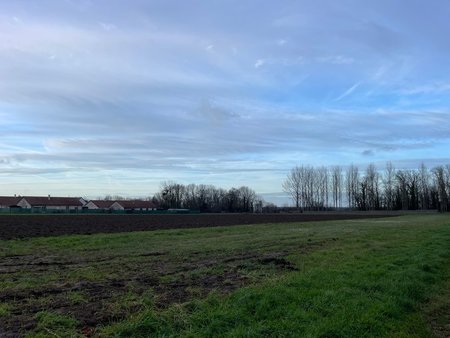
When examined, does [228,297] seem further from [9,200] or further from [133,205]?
[9,200]

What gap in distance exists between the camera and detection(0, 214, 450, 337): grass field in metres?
7.17

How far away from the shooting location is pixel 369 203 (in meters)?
172

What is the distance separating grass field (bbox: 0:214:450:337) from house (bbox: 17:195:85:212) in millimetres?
→ 169131

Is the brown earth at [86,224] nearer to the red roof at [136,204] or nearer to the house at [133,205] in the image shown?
the house at [133,205]

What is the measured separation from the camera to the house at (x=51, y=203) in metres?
177

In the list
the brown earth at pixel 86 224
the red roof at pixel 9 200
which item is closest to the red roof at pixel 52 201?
the red roof at pixel 9 200

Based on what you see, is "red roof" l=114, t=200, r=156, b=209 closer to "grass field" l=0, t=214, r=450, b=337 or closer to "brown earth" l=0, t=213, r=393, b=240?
"brown earth" l=0, t=213, r=393, b=240

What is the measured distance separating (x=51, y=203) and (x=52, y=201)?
177 centimetres

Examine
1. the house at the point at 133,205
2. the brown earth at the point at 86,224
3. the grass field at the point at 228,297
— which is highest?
the house at the point at 133,205

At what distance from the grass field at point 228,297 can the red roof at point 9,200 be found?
176192 millimetres

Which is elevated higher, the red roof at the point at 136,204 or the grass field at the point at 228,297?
the red roof at the point at 136,204

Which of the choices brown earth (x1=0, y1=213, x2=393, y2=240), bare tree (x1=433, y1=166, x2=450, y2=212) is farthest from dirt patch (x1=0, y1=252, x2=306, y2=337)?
bare tree (x1=433, y1=166, x2=450, y2=212)

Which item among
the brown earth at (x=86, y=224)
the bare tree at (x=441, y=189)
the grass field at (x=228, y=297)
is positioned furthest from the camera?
the bare tree at (x=441, y=189)

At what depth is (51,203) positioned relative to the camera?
18188 centimetres
